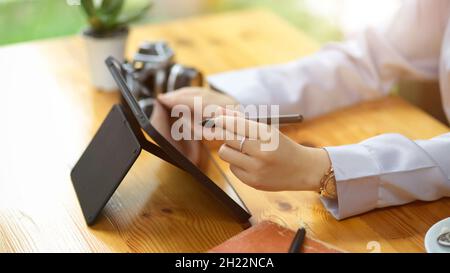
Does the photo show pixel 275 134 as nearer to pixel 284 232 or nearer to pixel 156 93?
pixel 284 232

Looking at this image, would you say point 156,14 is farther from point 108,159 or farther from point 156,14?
point 108,159

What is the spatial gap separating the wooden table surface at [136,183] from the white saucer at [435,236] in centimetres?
3

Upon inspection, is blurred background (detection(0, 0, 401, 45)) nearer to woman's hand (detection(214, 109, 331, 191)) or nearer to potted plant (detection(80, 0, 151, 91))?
potted plant (detection(80, 0, 151, 91))

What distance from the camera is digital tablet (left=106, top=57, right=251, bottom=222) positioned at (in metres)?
0.89

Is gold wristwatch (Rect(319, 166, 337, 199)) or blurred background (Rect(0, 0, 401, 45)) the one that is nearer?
gold wristwatch (Rect(319, 166, 337, 199))

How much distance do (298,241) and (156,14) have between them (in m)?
2.38

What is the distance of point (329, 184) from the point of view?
0.99 metres

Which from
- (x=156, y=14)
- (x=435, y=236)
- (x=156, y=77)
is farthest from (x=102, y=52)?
(x=156, y=14)

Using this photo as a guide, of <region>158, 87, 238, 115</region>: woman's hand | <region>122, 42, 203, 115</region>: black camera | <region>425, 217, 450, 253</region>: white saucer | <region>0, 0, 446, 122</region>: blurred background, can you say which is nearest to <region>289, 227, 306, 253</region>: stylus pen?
<region>425, 217, 450, 253</region>: white saucer

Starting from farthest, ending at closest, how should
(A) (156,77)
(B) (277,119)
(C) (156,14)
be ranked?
(C) (156,14) < (A) (156,77) < (B) (277,119)

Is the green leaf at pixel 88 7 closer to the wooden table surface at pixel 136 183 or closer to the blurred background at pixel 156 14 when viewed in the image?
the wooden table surface at pixel 136 183

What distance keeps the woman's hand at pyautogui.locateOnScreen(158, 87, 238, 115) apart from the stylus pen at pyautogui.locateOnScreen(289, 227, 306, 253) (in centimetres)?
37

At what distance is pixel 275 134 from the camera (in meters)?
0.94

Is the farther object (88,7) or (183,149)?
(88,7)
